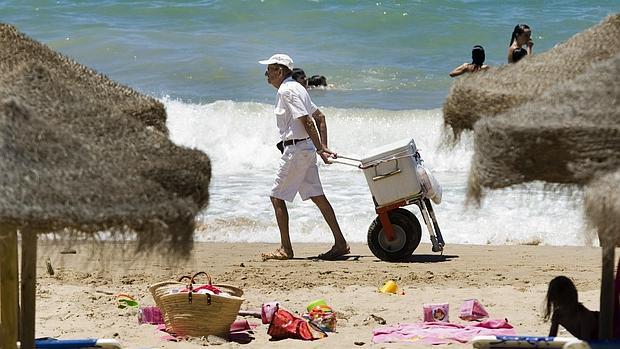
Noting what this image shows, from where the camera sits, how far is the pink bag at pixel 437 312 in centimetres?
716

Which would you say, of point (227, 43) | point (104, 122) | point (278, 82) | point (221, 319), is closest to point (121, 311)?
point (221, 319)

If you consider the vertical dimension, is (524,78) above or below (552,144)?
above

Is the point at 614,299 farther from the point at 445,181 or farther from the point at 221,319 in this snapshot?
the point at 445,181

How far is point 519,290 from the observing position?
8.15 meters

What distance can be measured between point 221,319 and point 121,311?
3.27 ft

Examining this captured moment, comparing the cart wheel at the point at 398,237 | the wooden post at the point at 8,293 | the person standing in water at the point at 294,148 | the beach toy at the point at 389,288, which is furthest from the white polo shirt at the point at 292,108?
the wooden post at the point at 8,293

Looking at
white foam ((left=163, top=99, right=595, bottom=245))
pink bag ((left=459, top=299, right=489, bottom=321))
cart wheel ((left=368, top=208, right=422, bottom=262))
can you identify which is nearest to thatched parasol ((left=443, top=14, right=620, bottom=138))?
white foam ((left=163, top=99, right=595, bottom=245))

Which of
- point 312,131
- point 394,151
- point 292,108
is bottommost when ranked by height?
point 394,151

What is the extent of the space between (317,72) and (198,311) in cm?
1455

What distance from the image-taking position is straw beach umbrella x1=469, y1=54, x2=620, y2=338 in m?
4.36

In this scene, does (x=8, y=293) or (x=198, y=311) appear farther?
(x=198, y=311)

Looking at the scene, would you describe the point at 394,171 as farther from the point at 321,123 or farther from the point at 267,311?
the point at 267,311

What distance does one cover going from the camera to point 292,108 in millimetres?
8938

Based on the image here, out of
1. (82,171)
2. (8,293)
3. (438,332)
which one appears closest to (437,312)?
(438,332)
